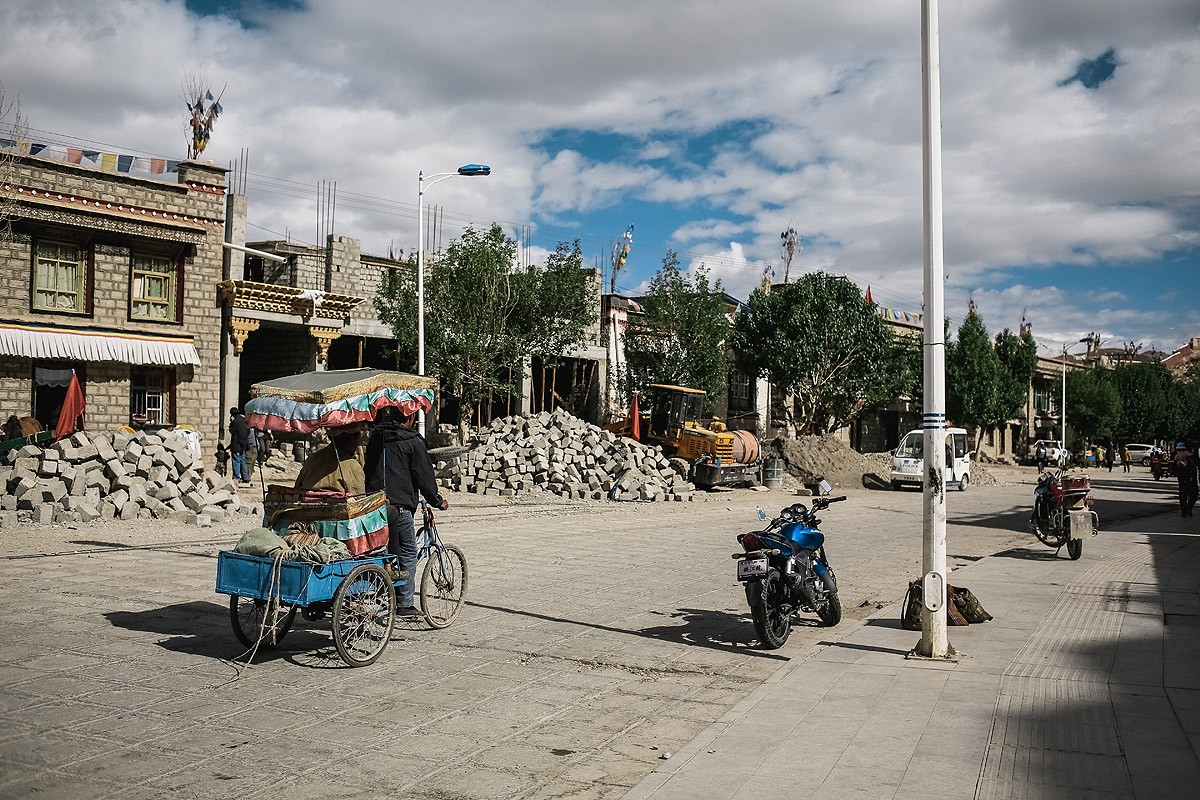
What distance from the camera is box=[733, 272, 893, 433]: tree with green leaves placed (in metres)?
43.9

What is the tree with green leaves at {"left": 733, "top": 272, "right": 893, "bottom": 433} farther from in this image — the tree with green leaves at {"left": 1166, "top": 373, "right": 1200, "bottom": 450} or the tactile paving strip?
the tree with green leaves at {"left": 1166, "top": 373, "right": 1200, "bottom": 450}

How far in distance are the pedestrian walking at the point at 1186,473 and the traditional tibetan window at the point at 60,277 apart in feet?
94.7

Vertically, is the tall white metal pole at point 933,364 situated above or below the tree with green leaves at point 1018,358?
below

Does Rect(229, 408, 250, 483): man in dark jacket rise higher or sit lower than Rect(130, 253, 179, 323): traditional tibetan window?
lower

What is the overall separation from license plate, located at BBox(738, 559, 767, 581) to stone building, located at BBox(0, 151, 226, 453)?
24.1m

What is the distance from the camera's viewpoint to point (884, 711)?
21.4 ft

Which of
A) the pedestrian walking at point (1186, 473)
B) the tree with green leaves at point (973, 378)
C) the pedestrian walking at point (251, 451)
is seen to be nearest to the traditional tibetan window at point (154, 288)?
the pedestrian walking at point (251, 451)

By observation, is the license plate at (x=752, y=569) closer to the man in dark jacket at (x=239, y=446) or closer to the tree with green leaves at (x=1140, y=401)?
the man in dark jacket at (x=239, y=446)

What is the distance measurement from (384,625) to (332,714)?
5.40 feet

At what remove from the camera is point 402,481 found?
29.6ft

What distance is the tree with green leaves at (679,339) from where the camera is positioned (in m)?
42.2

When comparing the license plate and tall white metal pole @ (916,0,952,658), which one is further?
the license plate

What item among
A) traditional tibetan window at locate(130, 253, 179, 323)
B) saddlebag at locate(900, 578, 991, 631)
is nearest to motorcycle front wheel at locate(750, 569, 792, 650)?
saddlebag at locate(900, 578, 991, 631)

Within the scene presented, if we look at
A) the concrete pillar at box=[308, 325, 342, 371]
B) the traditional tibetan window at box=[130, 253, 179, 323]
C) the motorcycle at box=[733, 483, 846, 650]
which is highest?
the traditional tibetan window at box=[130, 253, 179, 323]
